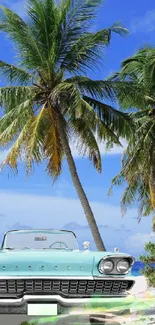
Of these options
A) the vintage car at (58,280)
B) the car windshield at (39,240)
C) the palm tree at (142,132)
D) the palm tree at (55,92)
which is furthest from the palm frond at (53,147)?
the vintage car at (58,280)

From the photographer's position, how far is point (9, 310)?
238 inches

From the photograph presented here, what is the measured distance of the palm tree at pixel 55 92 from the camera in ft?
65.2

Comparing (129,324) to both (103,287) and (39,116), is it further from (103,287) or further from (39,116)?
(39,116)

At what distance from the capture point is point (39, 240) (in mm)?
7984

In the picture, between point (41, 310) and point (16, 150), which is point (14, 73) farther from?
point (41, 310)

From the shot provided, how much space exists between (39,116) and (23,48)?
9.99 feet

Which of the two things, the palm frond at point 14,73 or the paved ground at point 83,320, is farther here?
the palm frond at point 14,73

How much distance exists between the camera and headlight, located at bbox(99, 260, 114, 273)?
6.27 meters

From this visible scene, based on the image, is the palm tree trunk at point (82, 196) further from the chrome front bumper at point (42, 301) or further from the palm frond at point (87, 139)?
the chrome front bumper at point (42, 301)

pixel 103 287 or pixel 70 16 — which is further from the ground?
pixel 70 16

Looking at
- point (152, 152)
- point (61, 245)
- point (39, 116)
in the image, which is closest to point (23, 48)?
point (39, 116)

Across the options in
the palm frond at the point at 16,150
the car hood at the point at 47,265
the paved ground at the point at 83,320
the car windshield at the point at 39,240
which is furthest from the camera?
the palm frond at the point at 16,150

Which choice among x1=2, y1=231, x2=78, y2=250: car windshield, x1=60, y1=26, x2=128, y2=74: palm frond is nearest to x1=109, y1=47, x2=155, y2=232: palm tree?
x1=60, y1=26, x2=128, y2=74: palm frond

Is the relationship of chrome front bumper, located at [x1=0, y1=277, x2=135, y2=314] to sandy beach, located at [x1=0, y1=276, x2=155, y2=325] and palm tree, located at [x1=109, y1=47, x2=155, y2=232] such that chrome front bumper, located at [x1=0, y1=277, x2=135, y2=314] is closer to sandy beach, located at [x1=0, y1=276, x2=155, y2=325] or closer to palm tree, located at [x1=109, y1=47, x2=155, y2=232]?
sandy beach, located at [x1=0, y1=276, x2=155, y2=325]
